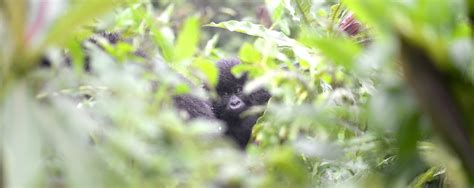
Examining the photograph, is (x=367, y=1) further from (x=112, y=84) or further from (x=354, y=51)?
(x=112, y=84)

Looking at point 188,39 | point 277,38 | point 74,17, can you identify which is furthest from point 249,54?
point 277,38

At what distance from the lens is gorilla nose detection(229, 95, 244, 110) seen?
257 cm

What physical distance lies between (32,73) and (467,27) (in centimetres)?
26

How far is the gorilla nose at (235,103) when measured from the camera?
2.57 meters

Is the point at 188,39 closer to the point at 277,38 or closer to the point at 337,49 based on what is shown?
the point at 337,49

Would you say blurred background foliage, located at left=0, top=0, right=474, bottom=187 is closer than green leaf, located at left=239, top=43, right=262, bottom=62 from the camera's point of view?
Yes

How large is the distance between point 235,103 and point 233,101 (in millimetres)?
14

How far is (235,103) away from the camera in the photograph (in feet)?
8.46

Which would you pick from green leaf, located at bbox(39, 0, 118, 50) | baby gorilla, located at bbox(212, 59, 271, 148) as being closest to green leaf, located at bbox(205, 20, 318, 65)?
green leaf, located at bbox(39, 0, 118, 50)

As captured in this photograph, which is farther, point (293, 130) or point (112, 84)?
point (293, 130)

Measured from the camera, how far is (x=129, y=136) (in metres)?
0.41

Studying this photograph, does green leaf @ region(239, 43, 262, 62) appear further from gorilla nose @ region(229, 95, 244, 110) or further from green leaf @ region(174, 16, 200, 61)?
gorilla nose @ region(229, 95, 244, 110)

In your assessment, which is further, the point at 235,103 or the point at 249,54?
the point at 235,103

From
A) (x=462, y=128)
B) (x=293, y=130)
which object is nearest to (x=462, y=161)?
(x=462, y=128)
